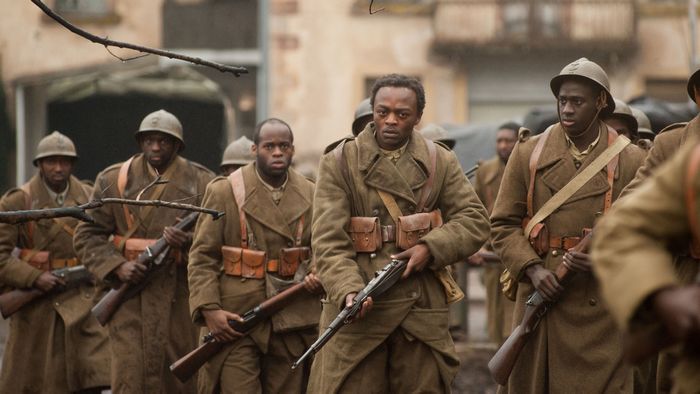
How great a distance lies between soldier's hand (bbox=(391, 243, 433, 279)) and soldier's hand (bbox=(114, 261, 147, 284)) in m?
3.21

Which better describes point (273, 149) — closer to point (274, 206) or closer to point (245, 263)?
point (274, 206)

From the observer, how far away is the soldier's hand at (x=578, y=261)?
851cm

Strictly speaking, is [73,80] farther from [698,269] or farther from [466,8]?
[698,269]

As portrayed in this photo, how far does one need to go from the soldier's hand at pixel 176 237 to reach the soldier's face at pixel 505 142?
465 centimetres

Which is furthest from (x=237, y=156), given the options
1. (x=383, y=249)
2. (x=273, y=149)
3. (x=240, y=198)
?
(x=383, y=249)

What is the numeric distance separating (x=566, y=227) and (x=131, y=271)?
3586 mm

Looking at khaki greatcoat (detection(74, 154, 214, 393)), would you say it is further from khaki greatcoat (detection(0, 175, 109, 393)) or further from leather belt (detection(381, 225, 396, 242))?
leather belt (detection(381, 225, 396, 242))

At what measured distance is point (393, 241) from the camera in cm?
854

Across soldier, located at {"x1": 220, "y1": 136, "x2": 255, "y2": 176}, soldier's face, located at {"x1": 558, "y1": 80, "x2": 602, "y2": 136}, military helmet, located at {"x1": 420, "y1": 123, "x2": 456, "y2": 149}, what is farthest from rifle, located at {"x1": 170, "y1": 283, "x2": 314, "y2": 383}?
military helmet, located at {"x1": 420, "y1": 123, "x2": 456, "y2": 149}

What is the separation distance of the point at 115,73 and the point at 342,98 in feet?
25.2

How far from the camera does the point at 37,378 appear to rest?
1265cm

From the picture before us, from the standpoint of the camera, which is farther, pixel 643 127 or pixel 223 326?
pixel 643 127

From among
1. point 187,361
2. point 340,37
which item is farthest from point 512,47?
point 187,361

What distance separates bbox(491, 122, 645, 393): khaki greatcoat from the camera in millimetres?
8711
